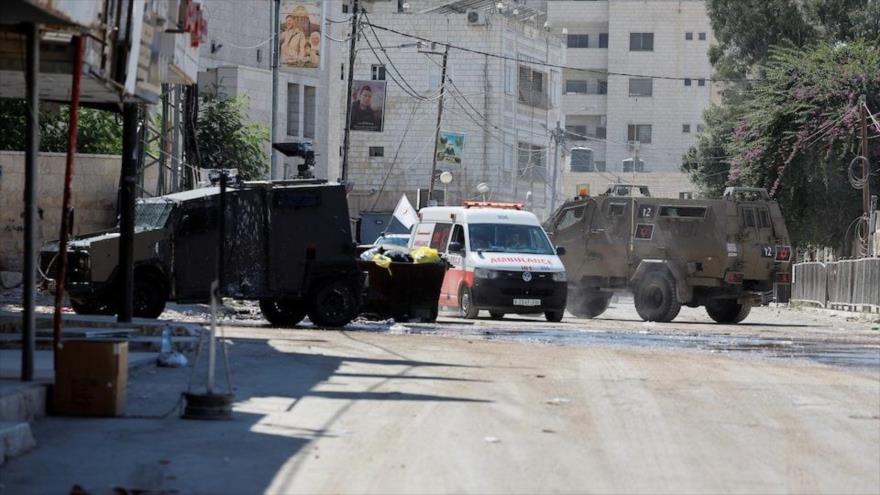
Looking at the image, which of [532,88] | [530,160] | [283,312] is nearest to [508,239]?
[283,312]

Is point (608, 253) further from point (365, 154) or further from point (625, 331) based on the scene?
point (365, 154)

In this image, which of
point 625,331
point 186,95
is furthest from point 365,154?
point 625,331

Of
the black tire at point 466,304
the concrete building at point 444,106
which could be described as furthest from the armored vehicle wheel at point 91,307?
the concrete building at point 444,106

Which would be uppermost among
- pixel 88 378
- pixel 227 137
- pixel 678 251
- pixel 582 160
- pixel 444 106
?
pixel 444 106

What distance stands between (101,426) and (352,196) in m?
58.6

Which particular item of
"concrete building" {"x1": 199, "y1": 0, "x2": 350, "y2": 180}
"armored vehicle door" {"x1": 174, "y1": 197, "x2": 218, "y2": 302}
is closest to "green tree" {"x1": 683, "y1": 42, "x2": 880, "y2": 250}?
"concrete building" {"x1": 199, "y1": 0, "x2": 350, "y2": 180}

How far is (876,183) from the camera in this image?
4784cm

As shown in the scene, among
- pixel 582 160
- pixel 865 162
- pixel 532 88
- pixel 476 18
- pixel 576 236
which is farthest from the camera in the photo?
pixel 582 160

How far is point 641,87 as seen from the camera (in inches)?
3762

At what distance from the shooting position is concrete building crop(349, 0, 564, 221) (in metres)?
69.0

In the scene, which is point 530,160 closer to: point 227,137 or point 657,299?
point 227,137

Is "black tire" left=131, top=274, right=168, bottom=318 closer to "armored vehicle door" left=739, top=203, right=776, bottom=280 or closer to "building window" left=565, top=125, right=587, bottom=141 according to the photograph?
"armored vehicle door" left=739, top=203, right=776, bottom=280

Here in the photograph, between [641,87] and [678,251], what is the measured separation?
65306 millimetres

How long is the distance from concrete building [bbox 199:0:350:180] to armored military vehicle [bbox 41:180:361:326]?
2348 centimetres
